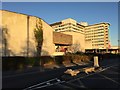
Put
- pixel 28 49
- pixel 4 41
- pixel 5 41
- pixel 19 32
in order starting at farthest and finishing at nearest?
pixel 28 49, pixel 19 32, pixel 5 41, pixel 4 41

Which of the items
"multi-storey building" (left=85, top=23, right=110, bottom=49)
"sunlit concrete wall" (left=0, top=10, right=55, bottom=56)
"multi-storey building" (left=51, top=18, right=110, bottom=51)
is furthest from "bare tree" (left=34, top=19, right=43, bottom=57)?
"multi-storey building" (left=85, top=23, right=110, bottom=49)

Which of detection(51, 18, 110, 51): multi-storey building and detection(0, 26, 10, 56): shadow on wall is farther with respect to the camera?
detection(51, 18, 110, 51): multi-storey building

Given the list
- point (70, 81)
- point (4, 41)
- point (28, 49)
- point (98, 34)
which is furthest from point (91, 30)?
point (70, 81)

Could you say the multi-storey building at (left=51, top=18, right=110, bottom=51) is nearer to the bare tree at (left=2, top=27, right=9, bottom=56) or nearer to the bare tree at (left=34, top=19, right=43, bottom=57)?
the bare tree at (left=34, top=19, right=43, bottom=57)

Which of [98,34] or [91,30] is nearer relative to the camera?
[98,34]

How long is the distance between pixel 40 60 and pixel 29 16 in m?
16.3

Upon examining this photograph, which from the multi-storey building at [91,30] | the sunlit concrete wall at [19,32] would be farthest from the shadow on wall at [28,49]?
the multi-storey building at [91,30]

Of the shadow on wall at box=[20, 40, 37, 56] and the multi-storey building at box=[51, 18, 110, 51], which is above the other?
the multi-storey building at box=[51, 18, 110, 51]

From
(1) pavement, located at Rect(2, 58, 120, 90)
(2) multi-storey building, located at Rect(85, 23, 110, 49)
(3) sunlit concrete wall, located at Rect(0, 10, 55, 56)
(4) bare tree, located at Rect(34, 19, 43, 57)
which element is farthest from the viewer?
(2) multi-storey building, located at Rect(85, 23, 110, 49)

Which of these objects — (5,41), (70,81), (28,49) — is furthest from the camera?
(28,49)

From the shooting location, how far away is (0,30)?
120 feet

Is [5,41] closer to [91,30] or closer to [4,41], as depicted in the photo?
[4,41]

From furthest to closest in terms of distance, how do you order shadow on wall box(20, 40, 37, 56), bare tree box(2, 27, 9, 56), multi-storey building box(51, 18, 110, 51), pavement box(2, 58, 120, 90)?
1. multi-storey building box(51, 18, 110, 51)
2. shadow on wall box(20, 40, 37, 56)
3. bare tree box(2, 27, 9, 56)
4. pavement box(2, 58, 120, 90)

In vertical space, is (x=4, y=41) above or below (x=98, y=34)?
below
